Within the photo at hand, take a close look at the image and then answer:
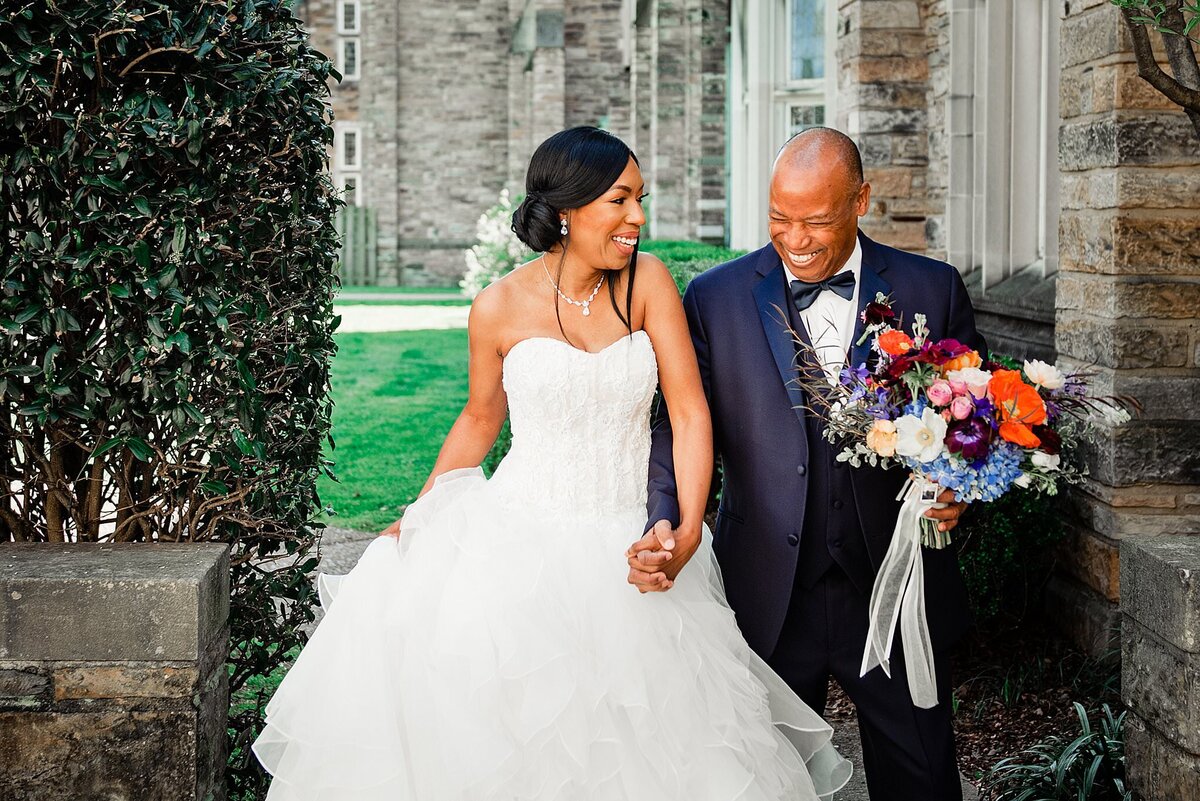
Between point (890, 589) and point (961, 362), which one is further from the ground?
point (961, 362)

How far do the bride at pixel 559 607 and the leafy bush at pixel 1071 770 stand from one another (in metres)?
0.99

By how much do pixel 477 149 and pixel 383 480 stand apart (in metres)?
22.8

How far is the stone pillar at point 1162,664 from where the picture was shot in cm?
324

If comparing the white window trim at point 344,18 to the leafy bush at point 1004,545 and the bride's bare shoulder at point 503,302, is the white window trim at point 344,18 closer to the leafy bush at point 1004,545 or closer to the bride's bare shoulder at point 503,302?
the leafy bush at point 1004,545

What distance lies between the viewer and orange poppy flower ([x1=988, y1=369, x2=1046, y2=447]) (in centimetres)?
281

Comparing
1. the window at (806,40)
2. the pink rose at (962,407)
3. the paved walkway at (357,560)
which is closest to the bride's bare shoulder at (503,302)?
the pink rose at (962,407)

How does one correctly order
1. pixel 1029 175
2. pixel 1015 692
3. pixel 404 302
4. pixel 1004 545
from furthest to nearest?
pixel 404 302, pixel 1029 175, pixel 1004 545, pixel 1015 692

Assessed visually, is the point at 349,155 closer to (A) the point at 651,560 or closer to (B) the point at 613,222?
(B) the point at 613,222

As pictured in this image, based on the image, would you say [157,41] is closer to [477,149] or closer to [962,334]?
[962,334]

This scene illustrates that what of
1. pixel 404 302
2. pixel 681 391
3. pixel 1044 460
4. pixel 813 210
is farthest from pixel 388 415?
pixel 404 302

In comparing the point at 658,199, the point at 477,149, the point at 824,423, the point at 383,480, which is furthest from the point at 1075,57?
the point at 477,149

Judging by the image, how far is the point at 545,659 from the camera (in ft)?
9.82

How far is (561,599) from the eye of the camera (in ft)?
10.3

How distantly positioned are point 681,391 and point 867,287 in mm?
544
